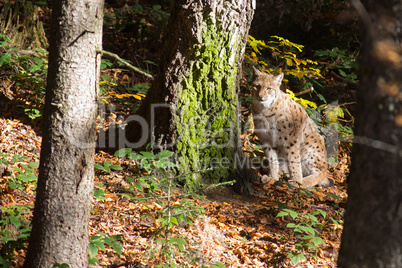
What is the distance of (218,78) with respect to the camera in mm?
4941

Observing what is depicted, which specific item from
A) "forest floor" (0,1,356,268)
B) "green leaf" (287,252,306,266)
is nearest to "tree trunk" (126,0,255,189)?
"forest floor" (0,1,356,268)

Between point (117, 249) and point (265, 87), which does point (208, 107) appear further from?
point (117, 249)

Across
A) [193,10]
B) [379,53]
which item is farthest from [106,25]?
[379,53]

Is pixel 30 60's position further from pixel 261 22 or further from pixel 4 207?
pixel 261 22

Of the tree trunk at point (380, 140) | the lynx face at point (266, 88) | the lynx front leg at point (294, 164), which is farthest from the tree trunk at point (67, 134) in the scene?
the lynx front leg at point (294, 164)

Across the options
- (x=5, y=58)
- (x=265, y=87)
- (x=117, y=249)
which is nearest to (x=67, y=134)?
(x=117, y=249)

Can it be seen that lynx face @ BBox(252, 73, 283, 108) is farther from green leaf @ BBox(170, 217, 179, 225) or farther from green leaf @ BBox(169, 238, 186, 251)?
green leaf @ BBox(169, 238, 186, 251)

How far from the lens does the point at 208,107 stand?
4953 millimetres

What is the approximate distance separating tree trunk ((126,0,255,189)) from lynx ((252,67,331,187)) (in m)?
1.70

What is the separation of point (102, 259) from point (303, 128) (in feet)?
15.1

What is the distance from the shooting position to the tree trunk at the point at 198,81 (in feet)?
15.4

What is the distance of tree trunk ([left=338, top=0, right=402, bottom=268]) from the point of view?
198cm

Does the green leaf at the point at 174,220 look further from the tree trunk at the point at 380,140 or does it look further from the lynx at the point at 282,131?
the lynx at the point at 282,131

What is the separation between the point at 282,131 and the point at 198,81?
2.52 metres
